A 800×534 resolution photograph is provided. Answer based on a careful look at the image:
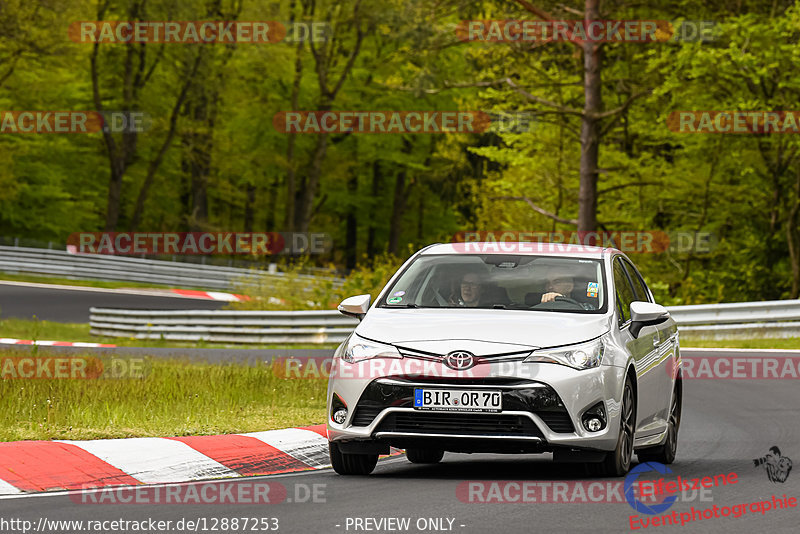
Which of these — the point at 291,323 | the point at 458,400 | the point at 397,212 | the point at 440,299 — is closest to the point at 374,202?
the point at 397,212

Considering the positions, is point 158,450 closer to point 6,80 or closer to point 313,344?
point 313,344

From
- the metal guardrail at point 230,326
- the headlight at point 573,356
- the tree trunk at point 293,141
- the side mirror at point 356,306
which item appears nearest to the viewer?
the headlight at point 573,356

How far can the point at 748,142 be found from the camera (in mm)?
34562

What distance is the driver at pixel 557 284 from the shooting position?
31.4ft

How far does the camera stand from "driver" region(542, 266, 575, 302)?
31.4 feet

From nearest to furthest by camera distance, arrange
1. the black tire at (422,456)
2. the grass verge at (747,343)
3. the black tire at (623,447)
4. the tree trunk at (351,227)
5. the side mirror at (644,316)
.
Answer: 1. the black tire at (623,447)
2. the side mirror at (644,316)
3. the black tire at (422,456)
4. the grass verge at (747,343)
5. the tree trunk at (351,227)

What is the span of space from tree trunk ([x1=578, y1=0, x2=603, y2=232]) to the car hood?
78.5 feet

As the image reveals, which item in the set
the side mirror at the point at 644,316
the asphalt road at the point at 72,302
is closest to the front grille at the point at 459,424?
the side mirror at the point at 644,316

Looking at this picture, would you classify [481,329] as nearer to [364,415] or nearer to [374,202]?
[364,415]

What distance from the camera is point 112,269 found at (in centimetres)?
4997

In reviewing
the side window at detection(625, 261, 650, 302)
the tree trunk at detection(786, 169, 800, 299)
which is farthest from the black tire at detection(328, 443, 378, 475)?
the tree trunk at detection(786, 169, 800, 299)

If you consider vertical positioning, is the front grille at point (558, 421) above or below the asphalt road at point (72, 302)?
above

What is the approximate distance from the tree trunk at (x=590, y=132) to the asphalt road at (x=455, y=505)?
21.7 metres

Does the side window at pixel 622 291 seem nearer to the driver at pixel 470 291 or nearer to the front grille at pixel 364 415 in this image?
the driver at pixel 470 291
